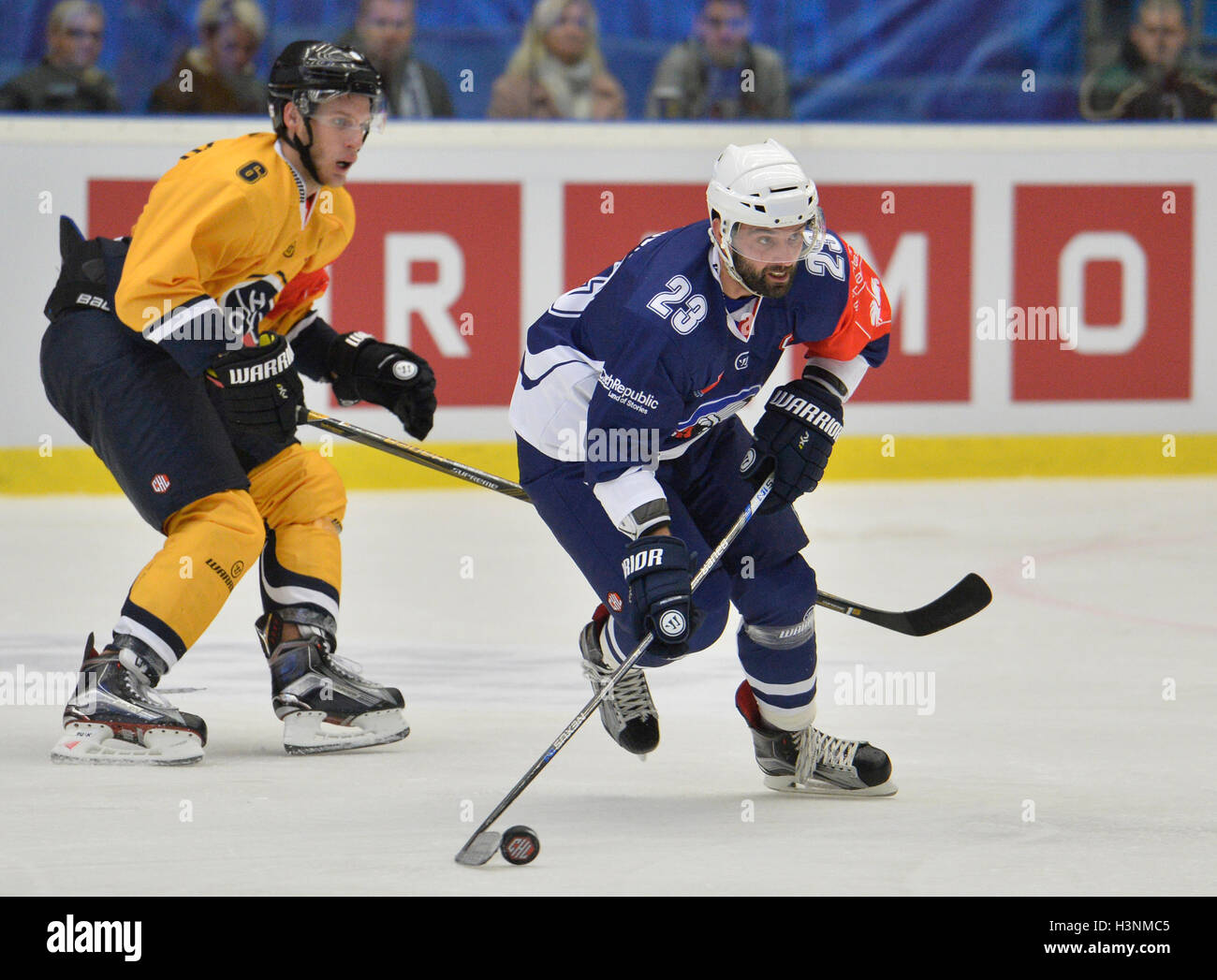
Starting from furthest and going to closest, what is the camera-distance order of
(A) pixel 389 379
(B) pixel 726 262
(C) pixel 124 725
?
(A) pixel 389 379, (C) pixel 124 725, (B) pixel 726 262

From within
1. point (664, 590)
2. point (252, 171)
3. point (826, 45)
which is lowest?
point (664, 590)

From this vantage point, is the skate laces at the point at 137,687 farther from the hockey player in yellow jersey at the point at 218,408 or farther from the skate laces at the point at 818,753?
the skate laces at the point at 818,753

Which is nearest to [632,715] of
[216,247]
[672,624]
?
[672,624]

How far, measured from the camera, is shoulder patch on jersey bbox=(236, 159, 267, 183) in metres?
3.67

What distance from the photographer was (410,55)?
7.43m

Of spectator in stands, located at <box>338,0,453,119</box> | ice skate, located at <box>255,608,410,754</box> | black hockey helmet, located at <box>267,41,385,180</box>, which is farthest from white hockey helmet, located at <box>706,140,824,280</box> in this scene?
spectator in stands, located at <box>338,0,453,119</box>

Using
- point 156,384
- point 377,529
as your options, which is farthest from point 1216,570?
point 156,384

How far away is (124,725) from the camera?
3.61 metres

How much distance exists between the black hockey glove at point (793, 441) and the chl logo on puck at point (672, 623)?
39 centimetres

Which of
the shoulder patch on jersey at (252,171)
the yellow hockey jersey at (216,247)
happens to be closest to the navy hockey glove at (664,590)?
the yellow hockey jersey at (216,247)

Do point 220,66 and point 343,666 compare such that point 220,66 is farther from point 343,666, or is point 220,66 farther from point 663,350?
point 663,350

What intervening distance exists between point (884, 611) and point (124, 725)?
1.48m

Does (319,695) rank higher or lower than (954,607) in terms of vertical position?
lower

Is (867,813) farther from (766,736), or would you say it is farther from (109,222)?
(109,222)
